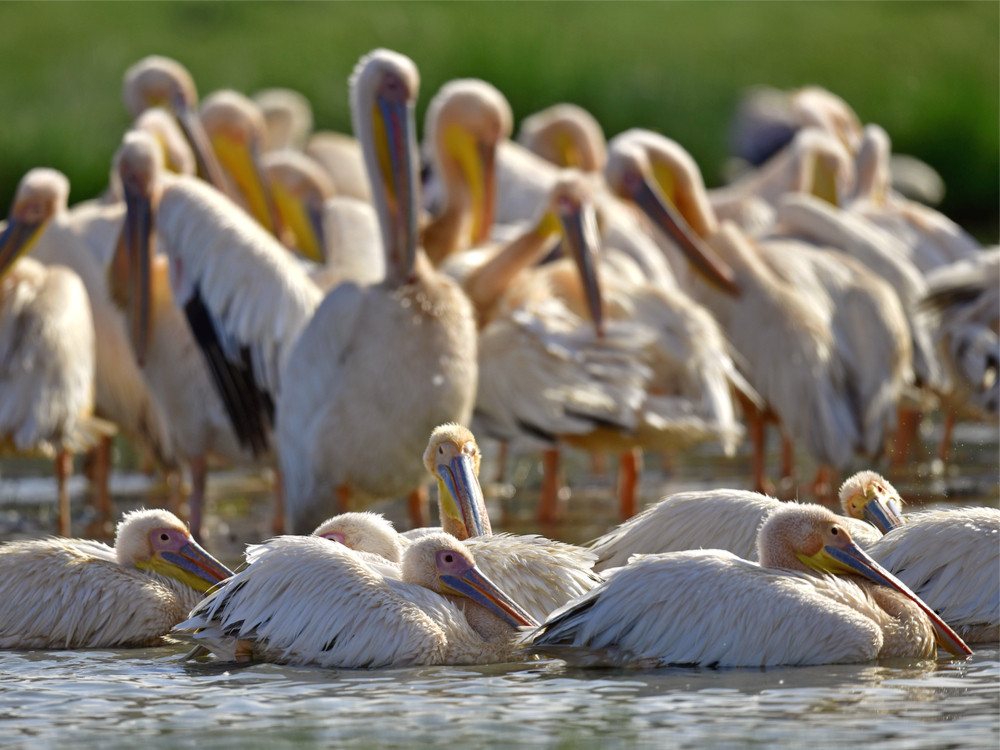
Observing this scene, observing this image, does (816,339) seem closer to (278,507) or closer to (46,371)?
(278,507)

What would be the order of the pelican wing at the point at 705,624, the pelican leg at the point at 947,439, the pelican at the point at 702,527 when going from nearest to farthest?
1. the pelican wing at the point at 705,624
2. the pelican at the point at 702,527
3. the pelican leg at the point at 947,439

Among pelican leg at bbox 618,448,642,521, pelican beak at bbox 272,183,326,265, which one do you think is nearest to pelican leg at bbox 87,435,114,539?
pelican leg at bbox 618,448,642,521

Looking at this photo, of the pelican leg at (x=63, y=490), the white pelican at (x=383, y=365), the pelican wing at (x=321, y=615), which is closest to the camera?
the pelican wing at (x=321, y=615)

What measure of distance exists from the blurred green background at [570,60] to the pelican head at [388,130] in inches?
479

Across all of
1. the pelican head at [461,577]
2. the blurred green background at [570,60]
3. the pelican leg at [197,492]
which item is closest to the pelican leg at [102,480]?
the pelican leg at [197,492]

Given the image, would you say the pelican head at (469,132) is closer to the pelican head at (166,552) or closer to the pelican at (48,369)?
the pelican at (48,369)

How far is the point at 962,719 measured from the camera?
374 cm

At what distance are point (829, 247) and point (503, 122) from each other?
189 cm

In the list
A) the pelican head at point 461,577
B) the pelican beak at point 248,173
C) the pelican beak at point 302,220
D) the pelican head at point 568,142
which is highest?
the pelican head at point 568,142

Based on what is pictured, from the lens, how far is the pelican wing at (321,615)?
4.37 metres

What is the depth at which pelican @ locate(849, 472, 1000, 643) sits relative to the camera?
4.62 metres

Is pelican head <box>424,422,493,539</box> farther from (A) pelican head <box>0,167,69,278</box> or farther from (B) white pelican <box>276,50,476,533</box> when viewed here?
(A) pelican head <box>0,167,69,278</box>

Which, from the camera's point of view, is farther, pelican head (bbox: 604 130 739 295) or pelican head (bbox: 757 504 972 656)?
pelican head (bbox: 604 130 739 295)

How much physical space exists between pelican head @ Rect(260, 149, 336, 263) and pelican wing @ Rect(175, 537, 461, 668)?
6351 mm
